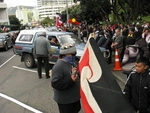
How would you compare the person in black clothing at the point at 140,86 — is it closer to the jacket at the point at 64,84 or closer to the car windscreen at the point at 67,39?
the jacket at the point at 64,84

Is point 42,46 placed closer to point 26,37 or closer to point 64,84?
point 26,37

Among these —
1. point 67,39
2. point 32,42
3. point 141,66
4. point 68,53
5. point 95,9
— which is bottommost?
point 32,42

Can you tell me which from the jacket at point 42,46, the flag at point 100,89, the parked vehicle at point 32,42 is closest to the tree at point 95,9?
the parked vehicle at point 32,42

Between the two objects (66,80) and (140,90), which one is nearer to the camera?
(140,90)

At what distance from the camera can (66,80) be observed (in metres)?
3.72

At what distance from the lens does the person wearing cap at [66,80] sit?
3701mm

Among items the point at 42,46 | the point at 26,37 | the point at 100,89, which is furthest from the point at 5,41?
the point at 100,89

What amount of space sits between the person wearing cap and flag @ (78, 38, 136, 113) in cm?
59

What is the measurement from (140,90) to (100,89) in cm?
66

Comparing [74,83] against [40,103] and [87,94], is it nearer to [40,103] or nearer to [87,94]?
[87,94]

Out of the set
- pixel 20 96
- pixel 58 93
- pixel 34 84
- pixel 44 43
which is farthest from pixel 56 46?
pixel 58 93

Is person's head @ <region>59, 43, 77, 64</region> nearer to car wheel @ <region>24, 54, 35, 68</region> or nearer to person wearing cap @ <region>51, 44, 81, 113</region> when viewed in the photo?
person wearing cap @ <region>51, 44, 81, 113</region>

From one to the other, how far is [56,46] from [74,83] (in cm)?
695

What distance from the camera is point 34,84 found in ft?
29.3
